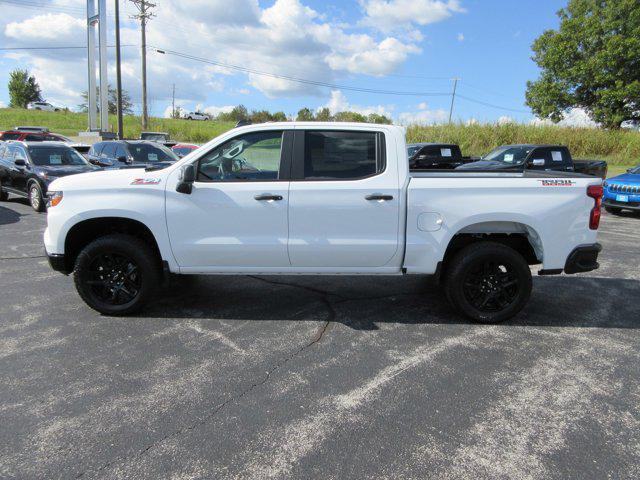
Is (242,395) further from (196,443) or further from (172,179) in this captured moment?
(172,179)

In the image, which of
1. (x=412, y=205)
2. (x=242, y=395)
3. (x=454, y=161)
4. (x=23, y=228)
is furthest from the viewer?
(x=454, y=161)

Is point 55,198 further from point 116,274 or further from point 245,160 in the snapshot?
point 245,160

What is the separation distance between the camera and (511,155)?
1402cm

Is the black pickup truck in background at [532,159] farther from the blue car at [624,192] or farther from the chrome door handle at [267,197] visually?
the chrome door handle at [267,197]

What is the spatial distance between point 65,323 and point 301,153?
2796 mm

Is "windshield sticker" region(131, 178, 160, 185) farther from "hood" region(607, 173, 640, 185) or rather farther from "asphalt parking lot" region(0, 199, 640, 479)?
"hood" region(607, 173, 640, 185)

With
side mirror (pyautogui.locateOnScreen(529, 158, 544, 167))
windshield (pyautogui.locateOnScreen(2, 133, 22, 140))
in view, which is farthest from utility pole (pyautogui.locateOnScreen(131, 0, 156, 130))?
side mirror (pyautogui.locateOnScreen(529, 158, 544, 167))

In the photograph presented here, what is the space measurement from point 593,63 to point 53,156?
1482 inches

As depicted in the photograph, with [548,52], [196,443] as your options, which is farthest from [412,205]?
[548,52]

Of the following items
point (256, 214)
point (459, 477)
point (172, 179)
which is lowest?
point (459, 477)

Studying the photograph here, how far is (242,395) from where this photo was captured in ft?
10.9

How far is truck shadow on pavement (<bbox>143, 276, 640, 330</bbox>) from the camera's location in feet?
15.9

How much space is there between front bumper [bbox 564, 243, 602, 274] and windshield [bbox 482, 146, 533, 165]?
9719mm

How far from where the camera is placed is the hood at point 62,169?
1118cm
